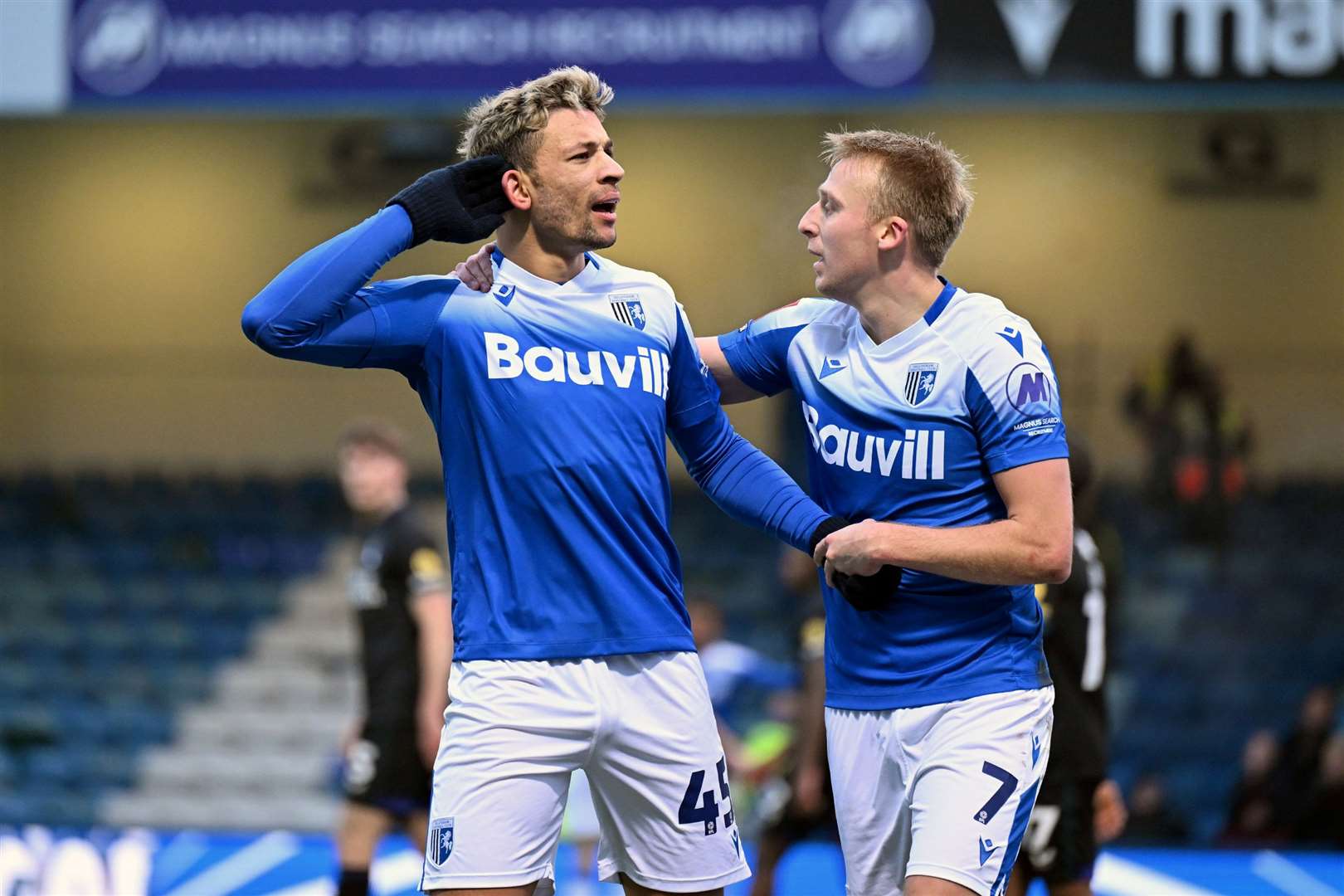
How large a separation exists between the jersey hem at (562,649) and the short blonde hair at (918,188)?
991mm

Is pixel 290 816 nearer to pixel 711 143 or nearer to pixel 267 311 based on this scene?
pixel 711 143

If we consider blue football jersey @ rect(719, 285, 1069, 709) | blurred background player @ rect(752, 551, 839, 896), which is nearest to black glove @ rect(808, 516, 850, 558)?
blue football jersey @ rect(719, 285, 1069, 709)

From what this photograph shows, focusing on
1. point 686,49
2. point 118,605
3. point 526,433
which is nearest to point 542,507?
point 526,433

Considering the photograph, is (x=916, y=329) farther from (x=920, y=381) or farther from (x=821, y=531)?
(x=821, y=531)

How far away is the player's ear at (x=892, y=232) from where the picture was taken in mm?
3559

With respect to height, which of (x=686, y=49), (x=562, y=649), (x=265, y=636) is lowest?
(x=265, y=636)

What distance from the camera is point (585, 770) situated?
3463mm

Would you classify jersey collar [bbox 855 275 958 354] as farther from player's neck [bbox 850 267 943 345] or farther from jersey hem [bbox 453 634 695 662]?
jersey hem [bbox 453 634 695 662]

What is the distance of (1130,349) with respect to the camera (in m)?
14.9

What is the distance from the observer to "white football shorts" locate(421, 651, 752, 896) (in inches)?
129

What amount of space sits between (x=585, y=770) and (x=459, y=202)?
3.79ft

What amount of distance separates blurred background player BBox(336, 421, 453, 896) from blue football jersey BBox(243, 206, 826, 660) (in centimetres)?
274

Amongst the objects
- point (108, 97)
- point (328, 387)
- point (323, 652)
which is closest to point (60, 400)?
point (328, 387)

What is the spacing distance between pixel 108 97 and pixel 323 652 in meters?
4.45
